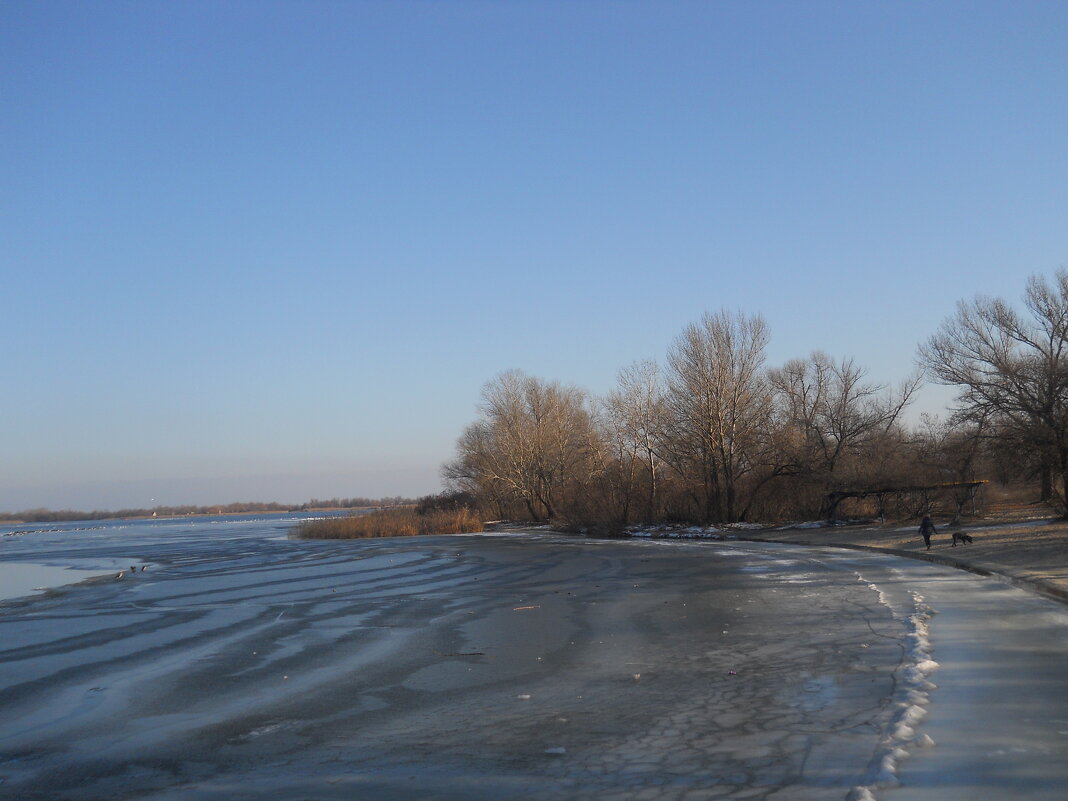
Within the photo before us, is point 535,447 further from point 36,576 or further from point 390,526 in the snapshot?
point 36,576

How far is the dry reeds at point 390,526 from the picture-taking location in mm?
59125

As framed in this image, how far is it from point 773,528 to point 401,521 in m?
25.4

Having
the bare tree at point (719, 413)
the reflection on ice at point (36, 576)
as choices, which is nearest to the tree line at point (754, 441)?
the bare tree at point (719, 413)

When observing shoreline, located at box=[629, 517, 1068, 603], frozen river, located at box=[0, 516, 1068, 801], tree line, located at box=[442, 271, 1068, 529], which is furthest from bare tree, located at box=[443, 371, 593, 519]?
frozen river, located at box=[0, 516, 1068, 801]

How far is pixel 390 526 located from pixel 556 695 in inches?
1998

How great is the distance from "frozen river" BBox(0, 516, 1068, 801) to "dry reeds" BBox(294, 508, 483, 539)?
1481 inches

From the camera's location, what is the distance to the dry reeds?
59125 millimetres

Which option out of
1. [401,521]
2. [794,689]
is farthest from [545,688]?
[401,521]

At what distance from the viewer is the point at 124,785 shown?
723 centimetres

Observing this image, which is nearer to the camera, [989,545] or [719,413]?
[989,545]

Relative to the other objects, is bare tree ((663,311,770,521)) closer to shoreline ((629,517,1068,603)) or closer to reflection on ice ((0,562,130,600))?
shoreline ((629,517,1068,603))

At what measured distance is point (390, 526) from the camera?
5959 centimetres

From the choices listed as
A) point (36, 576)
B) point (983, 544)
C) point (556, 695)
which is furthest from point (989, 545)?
point (36, 576)

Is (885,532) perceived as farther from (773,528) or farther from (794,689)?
(794,689)
